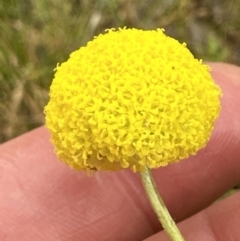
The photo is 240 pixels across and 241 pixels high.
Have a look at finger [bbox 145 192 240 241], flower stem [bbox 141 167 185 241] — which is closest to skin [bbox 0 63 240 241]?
finger [bbox 145 192 240 241]

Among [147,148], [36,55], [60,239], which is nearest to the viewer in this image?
[147,148]

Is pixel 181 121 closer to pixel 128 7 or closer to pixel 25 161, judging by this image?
pixel 25 161

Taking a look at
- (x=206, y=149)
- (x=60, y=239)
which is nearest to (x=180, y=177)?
(x=206, y=149)

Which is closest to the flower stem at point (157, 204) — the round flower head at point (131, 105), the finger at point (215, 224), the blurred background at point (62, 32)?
the round flower head at point (131, 105)

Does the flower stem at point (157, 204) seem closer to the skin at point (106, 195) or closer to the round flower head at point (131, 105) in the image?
the round flower head at point (131, 105)

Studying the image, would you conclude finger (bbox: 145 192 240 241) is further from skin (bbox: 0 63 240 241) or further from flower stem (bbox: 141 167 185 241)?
flower stem (bbox: 141 167 185 241)

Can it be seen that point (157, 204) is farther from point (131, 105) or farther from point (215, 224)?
point (215, 224)
